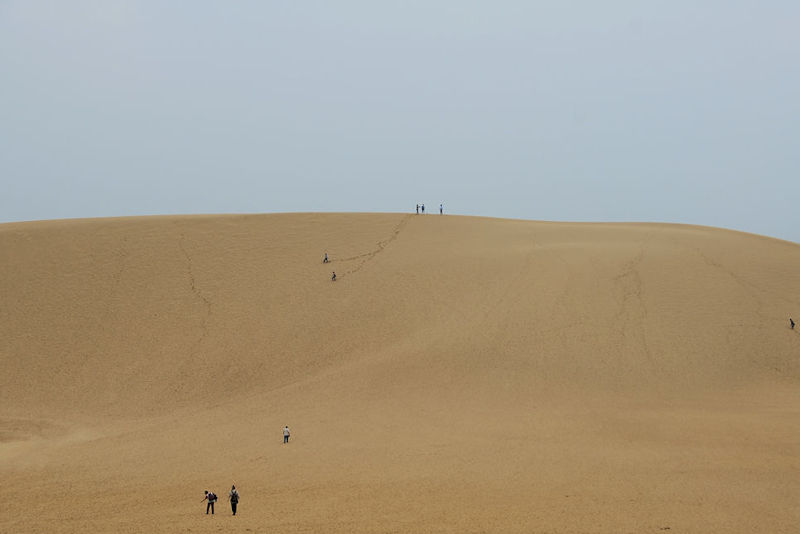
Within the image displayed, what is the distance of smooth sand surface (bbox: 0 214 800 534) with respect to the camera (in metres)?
12.4

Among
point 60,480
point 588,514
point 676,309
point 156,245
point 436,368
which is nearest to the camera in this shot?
point 588,514

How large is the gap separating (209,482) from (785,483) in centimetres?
1169

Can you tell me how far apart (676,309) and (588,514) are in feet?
45.2

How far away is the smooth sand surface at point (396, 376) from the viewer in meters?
12.4

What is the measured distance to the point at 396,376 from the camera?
792 inches

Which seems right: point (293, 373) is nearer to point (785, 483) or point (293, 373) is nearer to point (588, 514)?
point (588, 514)

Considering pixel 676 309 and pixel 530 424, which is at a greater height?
pixel 676 309

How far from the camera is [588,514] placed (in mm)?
11695

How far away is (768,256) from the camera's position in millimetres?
28250

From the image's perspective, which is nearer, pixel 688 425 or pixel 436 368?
pixel 688 425

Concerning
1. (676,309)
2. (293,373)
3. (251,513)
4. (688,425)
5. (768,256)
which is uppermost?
(768,256)

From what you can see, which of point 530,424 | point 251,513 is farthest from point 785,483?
point 251,513

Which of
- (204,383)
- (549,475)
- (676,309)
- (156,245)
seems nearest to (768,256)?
(676,309)

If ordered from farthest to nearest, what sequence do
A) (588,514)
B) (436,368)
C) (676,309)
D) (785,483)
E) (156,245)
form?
(156,245) < (676,309) < (436,368) < (785,483) < (588,514)
